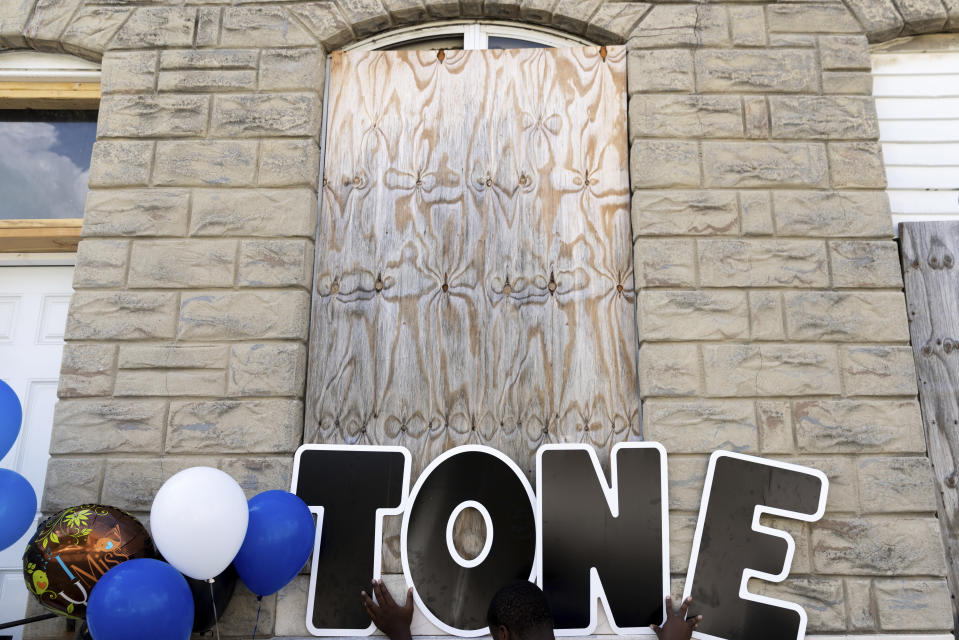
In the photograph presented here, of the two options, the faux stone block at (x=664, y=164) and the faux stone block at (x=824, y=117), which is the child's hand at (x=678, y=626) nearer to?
the faux stone block at (x=664, y=164)

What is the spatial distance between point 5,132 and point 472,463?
3131mm

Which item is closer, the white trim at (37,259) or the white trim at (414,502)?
the white trim at (414,502)

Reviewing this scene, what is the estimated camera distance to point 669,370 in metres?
3.21

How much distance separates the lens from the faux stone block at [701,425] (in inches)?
→ 123

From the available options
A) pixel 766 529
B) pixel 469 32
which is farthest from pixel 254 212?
pixel 766 529

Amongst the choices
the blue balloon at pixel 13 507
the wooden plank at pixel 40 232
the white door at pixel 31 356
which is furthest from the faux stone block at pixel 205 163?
the blue balloon at pixel 13 507

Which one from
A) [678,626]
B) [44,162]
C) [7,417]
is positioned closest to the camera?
[7,417]

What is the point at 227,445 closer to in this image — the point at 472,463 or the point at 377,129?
the point at 472,463

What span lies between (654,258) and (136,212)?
94.5 inches

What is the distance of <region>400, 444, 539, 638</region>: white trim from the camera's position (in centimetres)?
296

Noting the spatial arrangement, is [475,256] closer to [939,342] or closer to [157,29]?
[157,29]

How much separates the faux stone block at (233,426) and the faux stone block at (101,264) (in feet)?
2.17

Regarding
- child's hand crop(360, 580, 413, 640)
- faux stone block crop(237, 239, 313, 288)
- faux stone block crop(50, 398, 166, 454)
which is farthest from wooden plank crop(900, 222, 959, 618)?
faux stone block crop(50, 398, 166, 454)

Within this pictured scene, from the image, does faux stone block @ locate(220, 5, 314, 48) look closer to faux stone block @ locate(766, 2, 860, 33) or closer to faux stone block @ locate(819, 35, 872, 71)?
faux stone block @ locate(766, 2, 860, 33)
